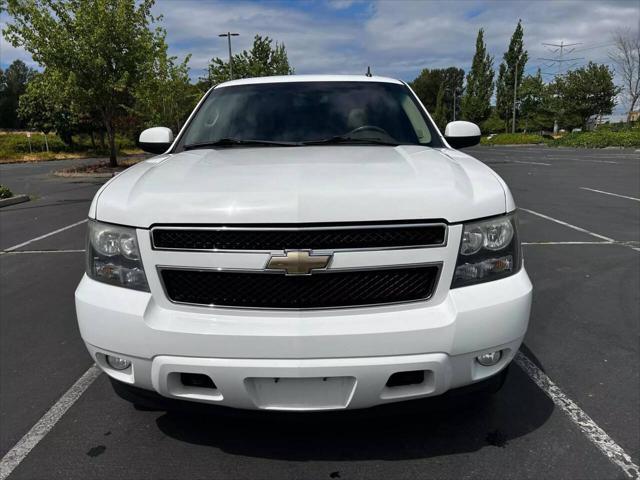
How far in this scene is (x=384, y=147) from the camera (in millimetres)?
2932

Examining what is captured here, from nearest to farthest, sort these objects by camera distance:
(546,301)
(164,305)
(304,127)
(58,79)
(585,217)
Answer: (164,305) < (304,127) < (546,301) < (585,217) < (58,79)

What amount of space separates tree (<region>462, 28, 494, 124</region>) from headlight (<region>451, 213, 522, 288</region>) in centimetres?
6019

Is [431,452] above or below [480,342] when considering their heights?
below

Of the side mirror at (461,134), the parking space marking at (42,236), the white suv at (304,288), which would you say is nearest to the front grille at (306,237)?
the white suv at (304,288)

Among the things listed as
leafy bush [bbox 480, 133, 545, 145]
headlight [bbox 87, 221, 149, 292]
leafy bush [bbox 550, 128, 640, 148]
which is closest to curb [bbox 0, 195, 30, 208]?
headlight [bbox 87, 221, 149, 292]

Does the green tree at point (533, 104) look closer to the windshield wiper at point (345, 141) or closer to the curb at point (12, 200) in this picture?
the curb at point (12, 200)

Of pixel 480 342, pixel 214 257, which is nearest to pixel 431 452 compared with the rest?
pixel 480 342

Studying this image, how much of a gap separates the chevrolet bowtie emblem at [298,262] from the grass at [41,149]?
39.9 meters

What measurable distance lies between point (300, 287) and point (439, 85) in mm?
99058

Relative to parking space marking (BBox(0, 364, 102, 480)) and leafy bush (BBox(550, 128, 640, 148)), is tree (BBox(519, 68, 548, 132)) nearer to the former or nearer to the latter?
leafy bush (BBox(550, 128, 640, 148))

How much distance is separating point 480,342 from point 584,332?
2149 millimetres

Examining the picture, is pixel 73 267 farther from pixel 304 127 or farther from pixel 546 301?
pixel 546 301

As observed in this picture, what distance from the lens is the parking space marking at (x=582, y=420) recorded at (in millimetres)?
2211

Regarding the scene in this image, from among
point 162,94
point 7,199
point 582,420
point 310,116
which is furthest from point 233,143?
point 162,94
